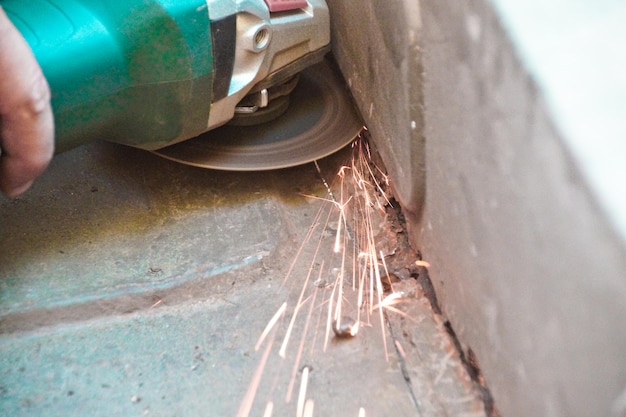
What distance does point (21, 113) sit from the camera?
1.01 metres

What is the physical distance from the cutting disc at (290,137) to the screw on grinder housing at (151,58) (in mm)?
144

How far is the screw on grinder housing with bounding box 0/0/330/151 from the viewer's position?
3.68ft

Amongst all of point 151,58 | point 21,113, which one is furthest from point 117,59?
point 21,113

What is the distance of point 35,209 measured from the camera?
1.46 metres

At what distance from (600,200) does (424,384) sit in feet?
2.20

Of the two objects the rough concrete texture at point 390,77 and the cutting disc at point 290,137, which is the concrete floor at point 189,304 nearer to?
the cutting disc at point 290,137

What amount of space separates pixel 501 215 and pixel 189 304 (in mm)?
742

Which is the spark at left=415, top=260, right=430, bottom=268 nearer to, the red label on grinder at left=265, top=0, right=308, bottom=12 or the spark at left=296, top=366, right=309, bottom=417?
the spark at left=296, top=366, right=309, bottom=417

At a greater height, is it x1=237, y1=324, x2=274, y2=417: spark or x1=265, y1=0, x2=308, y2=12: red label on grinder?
x1=265, y1=0, x2=308, y2=12: red label on grinder

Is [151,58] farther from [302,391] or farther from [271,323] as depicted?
[302,391]

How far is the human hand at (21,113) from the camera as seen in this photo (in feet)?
3.16

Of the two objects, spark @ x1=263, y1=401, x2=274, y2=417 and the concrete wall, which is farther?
spark @ x1=263, y1=401, x2=274, y2=417

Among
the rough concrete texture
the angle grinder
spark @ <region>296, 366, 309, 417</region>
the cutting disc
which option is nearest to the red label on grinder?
the angle grinder

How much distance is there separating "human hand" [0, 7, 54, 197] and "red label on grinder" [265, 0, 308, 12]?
0.53m
